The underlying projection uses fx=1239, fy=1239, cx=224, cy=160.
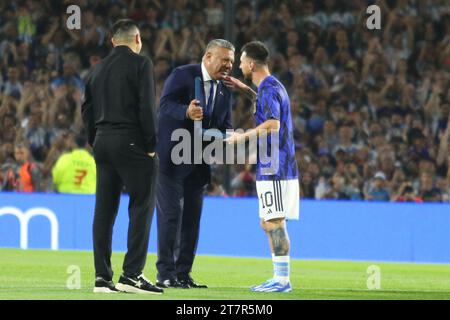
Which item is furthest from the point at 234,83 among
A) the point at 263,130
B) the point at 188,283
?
the point at 188,283

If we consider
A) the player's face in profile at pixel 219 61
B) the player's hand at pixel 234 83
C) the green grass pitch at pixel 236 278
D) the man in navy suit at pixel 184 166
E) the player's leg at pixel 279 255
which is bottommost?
the green grass pitch at pixel 236 278

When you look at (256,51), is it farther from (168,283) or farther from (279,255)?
(168,283)

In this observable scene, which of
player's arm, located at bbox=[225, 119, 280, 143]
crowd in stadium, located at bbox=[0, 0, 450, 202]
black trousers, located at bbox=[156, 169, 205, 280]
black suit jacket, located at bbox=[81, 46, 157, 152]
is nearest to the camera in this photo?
black suit jacket, located at bbox=[81, 46, 157, 152]

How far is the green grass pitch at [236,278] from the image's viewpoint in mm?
10664

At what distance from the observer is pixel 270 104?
36.0 feet

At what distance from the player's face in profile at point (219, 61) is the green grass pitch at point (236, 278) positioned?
2.00 m

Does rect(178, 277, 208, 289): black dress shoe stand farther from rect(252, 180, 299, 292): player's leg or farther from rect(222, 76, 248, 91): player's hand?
rect(222, 76, 248, 91): player's hand

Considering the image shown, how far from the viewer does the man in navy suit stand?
37.0ft

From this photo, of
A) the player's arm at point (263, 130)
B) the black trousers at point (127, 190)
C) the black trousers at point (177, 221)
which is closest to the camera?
the black trousers at point (127, 190)

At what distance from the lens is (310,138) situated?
20562 mm

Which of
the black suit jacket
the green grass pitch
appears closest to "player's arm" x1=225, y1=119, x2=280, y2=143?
the black suit jacket

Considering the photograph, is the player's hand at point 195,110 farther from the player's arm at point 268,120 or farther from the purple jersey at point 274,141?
the purple jersey at point 274,141

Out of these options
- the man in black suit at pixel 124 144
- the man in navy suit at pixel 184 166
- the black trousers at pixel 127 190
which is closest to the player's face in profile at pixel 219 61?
the man in navy suit at pixel 184 166
